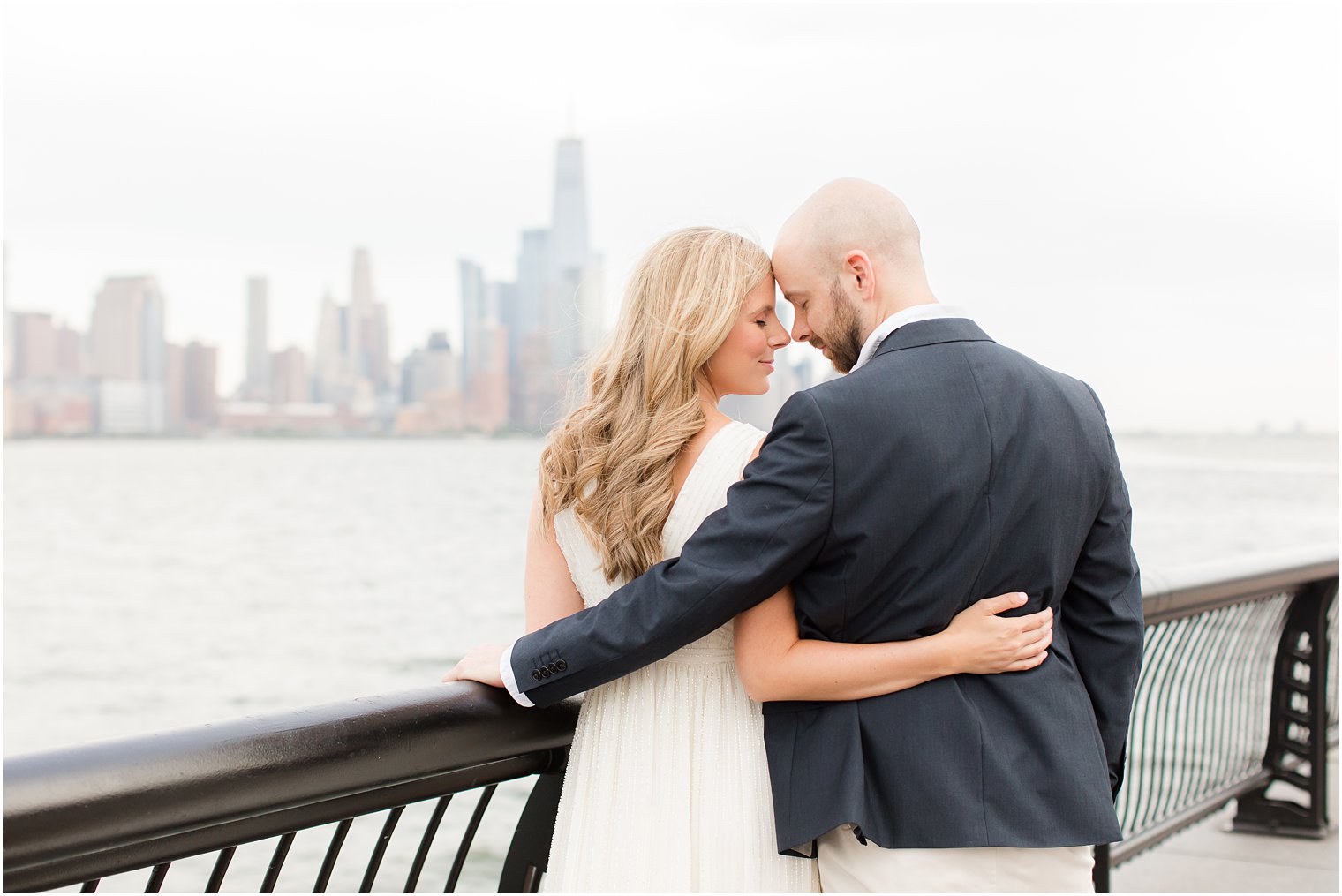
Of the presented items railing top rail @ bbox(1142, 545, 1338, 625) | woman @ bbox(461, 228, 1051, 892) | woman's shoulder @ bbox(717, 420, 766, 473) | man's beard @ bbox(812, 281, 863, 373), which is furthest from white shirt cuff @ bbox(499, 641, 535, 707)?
railing top rail @ bbox(1142, 545, 1338, 625)

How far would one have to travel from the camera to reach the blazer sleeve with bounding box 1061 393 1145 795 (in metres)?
2.08

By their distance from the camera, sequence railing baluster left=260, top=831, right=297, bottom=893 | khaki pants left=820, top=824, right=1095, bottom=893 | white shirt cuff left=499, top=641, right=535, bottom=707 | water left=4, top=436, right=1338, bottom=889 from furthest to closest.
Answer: water left=4, top=436, right=1338, bottom=889
white shirt cuff left=499, top=641, right=535, bottom=707
khaki pants left=820, top=824, right=1095, bottom=893
railing baluster left=260, top=831, right=297, bottom=893

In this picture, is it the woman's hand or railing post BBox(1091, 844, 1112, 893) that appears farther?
railing post BBox(1091, 844, 1112, 893)

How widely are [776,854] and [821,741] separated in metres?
0.25

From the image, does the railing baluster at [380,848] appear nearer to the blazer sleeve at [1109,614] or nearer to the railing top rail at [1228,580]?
the blazer sleeve at [1109,614]

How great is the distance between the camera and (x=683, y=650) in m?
2.16

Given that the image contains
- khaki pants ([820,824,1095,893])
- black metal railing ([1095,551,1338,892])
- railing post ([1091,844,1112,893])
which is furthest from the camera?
black metal railing ([1095,551,1338,892])

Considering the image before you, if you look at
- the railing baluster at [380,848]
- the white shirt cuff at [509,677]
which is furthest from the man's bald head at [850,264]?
the railing baluster at [380,848]

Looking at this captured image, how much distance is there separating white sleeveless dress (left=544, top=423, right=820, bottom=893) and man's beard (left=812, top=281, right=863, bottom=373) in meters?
0.23

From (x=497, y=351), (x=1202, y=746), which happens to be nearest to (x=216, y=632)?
(x=497, y=351)

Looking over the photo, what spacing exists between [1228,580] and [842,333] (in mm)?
2549

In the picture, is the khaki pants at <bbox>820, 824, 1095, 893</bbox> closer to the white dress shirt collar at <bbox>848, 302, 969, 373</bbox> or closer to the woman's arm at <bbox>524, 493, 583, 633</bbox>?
the woman's arm at <bbox>524, 493, 583, 633</bbox>

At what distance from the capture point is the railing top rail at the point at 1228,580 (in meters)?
3.75

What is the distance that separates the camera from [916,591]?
1.91 metres
